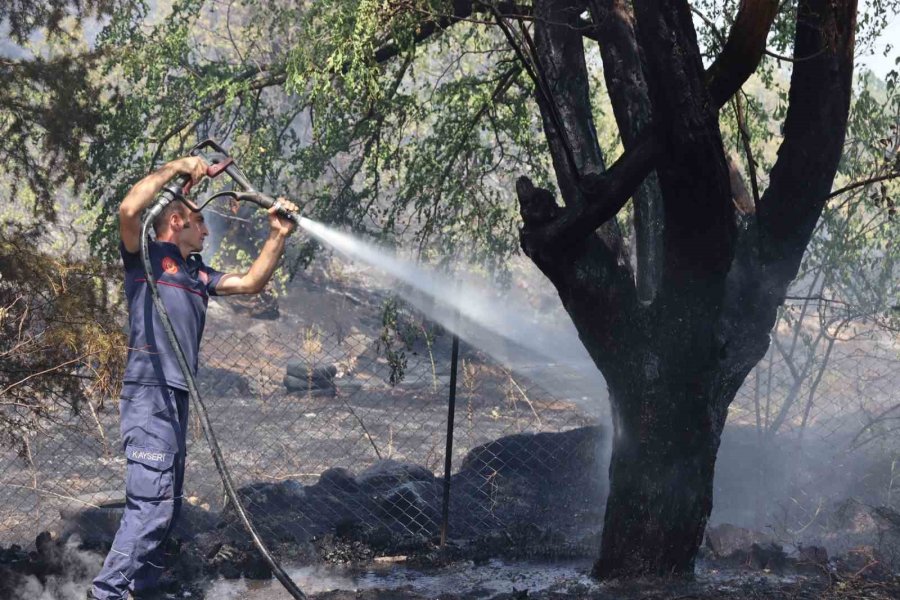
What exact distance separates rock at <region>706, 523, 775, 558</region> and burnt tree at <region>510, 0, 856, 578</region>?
1.39 metres

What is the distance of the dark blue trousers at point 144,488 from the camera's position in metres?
4.41

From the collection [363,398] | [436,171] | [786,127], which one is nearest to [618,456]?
[786,127]

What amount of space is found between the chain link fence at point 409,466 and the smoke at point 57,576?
0.63m

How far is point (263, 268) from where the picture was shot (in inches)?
200

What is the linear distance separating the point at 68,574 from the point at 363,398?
34.9ft

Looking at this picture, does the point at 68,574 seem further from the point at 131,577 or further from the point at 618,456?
the point at 618,456

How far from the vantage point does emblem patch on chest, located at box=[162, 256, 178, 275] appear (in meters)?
4.73

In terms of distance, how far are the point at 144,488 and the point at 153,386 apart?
0.51 metres

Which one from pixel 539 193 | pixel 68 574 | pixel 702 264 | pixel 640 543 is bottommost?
pixel 68 574

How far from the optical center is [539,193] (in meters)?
5.18

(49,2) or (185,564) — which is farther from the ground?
(49,2)

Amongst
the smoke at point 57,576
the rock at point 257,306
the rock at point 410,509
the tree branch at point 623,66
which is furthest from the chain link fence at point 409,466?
the rock at point 257,306

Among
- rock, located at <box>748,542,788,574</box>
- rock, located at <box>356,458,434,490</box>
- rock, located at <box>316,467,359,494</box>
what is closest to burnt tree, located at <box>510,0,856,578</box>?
rock, located at <box>748,542,788,574</box>

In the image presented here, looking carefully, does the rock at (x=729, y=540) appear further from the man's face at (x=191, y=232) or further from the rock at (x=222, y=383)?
the rock at (x=222, y=383)
